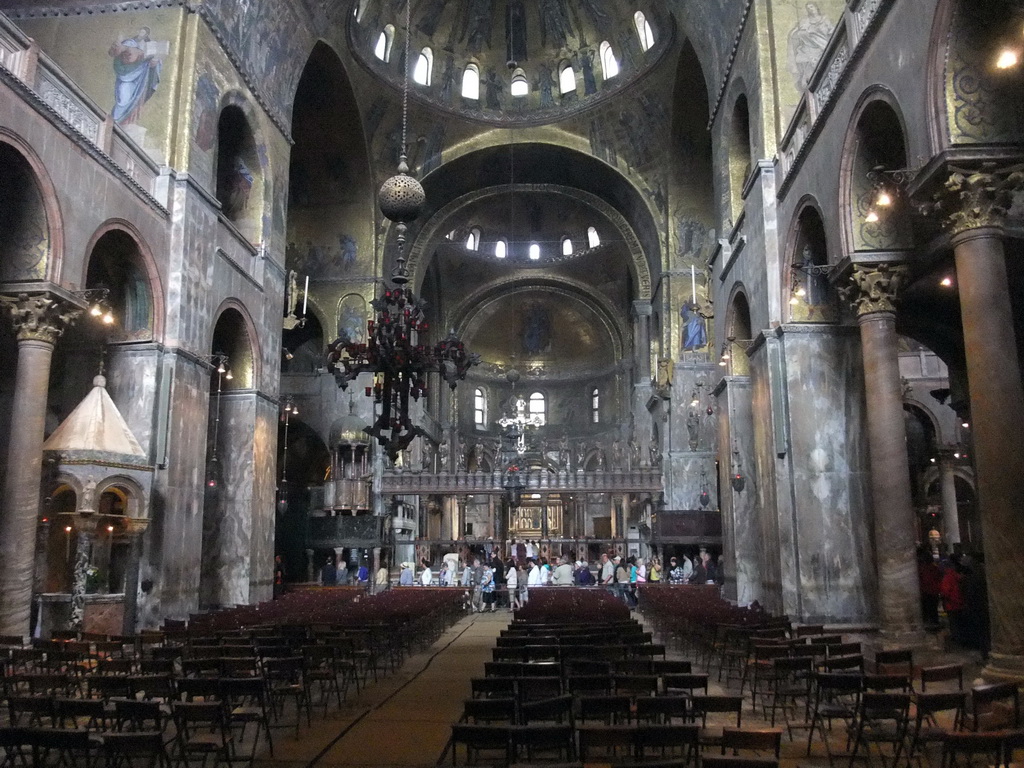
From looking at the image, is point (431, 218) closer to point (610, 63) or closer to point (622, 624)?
point (610, 63)

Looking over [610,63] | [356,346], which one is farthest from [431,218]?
[356,346]

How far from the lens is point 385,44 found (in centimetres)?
2772

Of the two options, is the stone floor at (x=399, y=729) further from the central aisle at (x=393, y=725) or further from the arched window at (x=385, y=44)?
the arched window at (x=385, y=44)

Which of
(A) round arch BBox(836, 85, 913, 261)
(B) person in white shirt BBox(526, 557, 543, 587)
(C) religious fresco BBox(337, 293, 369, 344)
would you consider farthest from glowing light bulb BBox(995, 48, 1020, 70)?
(C) religious fresco BBox(337, 293, 369, 344)

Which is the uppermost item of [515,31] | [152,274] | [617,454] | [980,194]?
[515,31]

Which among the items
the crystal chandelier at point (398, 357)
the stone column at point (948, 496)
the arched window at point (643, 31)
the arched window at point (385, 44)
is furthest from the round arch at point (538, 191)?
the crystal chandelier at point (398, 357)

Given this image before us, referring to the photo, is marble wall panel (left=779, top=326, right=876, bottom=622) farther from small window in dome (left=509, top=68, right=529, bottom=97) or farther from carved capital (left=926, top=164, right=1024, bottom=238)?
small window in dome (left=509, top=68, right=529, bottom=97)

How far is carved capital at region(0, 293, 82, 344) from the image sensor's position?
11758 mm

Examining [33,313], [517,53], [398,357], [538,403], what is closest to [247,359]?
[398,357]

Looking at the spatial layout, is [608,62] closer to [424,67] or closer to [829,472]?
[424,67]

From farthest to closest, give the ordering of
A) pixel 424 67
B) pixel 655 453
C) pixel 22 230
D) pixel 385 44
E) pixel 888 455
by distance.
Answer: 1. pixel 655 453
2. pixel 424 67
3. pixel 385 44
4. pixel 22 230
5. pixel 888 455

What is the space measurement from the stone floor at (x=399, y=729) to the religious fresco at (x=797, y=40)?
9.51 m

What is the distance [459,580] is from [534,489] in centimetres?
352

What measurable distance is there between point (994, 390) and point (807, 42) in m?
9.38
